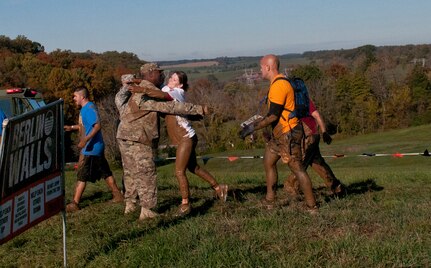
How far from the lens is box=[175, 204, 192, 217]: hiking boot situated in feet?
23.9

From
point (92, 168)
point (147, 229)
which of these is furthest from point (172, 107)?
point (92, 168)

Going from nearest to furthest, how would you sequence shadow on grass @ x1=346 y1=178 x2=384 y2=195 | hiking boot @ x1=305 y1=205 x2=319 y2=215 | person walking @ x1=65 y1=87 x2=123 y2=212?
hiking boot @ x1=305 y1=205 x2=319 y2=215 → person walking @ x1=65 y1=87 x2=123 y2=212 → shadow on grass @ x1=346 y1=178 x2=384 y2=195

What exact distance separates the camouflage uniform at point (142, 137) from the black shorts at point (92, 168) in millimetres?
1446

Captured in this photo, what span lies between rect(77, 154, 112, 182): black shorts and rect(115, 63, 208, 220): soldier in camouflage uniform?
1.43m

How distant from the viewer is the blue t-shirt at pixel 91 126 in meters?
8.66

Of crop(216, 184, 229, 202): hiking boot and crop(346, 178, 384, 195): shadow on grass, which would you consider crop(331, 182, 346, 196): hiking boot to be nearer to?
crop(346, 178, 384, 195): shadow on grass

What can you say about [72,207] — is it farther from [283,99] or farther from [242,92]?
[242,92]

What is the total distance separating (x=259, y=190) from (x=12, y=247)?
4.54m

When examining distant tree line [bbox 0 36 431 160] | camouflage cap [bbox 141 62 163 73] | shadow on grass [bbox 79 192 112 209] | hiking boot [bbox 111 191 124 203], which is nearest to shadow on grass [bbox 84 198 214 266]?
hiking boot [bbox 111 191 124 203]

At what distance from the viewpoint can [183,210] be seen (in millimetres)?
7461

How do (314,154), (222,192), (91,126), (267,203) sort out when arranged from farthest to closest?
1. (91,126)
2. (314,154)
3. (222,192)
4. (267,203)

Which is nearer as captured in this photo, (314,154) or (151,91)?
(151,91)

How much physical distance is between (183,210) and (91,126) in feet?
6.97

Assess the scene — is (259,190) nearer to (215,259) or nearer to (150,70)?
(150,70)
